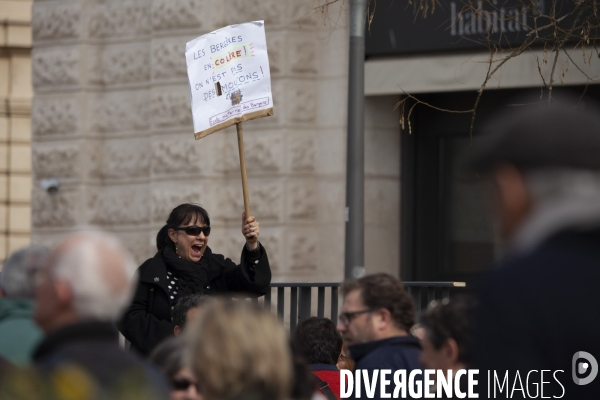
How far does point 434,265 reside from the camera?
12.5m

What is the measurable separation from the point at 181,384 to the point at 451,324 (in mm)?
839

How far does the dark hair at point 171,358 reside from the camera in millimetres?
3707

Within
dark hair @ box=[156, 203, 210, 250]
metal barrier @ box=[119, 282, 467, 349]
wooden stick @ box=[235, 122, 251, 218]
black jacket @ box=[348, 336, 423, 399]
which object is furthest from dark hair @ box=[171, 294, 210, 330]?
metal barrier @ box=[119, 282, 467, 349]

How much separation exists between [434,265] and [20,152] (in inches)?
343

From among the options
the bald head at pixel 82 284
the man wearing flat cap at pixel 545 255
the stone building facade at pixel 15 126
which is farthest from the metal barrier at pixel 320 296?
the stone building facade at pixel 15 126

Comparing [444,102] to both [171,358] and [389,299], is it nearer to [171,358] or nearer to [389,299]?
[389,299]

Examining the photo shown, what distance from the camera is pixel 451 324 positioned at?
3.81 m

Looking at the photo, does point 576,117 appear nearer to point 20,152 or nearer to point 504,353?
point 504,353

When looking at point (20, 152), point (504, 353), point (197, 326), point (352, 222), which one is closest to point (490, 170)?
point (504, 353)

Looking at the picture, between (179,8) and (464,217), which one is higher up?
(179,8)

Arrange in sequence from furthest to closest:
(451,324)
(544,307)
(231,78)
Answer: (231,78)
(451,324)
(544,307)

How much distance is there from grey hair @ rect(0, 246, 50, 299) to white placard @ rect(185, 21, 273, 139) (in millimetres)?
3746

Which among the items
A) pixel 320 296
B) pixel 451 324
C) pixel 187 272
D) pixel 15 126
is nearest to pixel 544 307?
pixel 451 324

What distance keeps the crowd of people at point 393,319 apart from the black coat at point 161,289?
2178 mm
